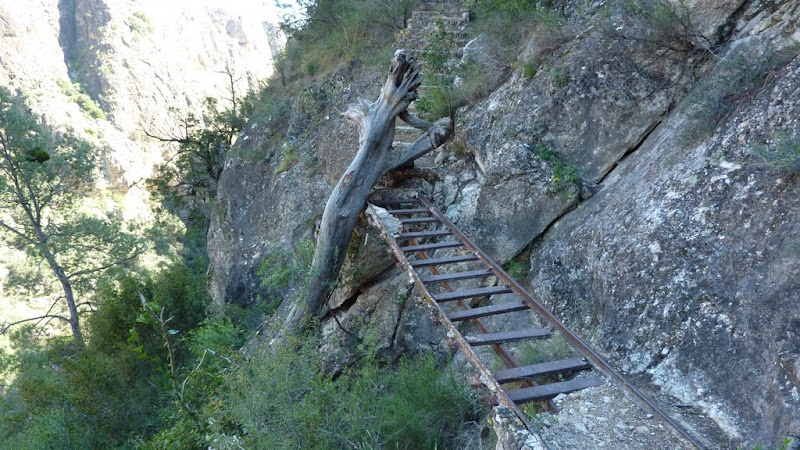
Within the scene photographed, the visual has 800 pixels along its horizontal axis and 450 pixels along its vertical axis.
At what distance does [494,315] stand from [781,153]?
2.94 m

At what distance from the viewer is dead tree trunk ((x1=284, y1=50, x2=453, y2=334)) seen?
7.47m

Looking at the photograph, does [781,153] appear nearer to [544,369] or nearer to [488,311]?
[544,369]

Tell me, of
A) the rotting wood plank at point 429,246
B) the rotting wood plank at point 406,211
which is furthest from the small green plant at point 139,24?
the rotting wood plank at point 429,246

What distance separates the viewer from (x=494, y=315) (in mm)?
5730

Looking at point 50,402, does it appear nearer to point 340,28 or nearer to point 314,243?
point 314,243

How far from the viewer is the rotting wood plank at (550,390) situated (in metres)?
3.88

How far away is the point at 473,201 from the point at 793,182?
3.81 metres

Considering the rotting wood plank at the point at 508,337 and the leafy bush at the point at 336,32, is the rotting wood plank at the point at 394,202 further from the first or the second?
the leafy bush at the point at 336,32

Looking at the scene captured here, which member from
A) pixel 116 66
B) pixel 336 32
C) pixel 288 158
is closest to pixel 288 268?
pixel 288 158

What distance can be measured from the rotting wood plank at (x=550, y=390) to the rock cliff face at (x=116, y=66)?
32.6 m

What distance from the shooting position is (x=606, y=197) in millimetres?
5707

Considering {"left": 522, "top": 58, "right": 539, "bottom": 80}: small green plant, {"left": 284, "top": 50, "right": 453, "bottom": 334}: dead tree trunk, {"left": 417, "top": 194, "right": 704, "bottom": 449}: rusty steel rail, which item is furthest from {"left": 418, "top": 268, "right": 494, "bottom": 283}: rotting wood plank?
{"left": 522, "top": 58, "right": 539, "bottom": 80}: small green plant

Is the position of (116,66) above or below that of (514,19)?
above

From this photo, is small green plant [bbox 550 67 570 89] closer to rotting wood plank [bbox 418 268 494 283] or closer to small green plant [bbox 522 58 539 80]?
small green plant [bbox 522 58 539 80]
